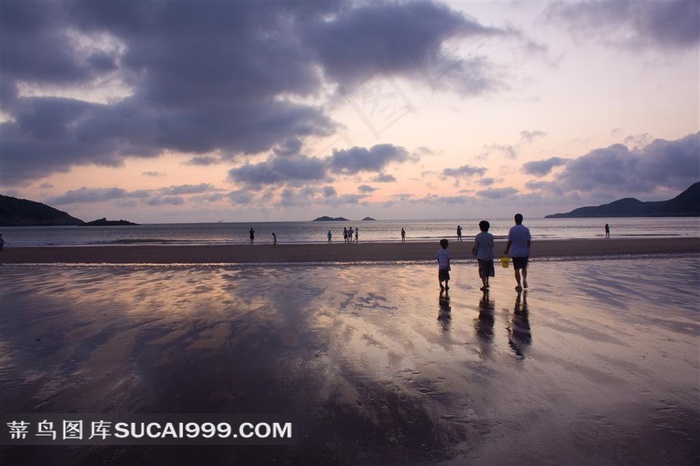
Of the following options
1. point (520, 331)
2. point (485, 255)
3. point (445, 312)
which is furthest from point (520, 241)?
point (520, 331)

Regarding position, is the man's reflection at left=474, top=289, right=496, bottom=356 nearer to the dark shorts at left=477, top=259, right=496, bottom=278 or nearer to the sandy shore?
the dark shorts at left=477, top=259, right=496, bottom=278

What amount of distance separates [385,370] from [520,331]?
3.33 metres

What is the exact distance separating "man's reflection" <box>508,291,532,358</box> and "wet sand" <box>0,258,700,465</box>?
0.06m

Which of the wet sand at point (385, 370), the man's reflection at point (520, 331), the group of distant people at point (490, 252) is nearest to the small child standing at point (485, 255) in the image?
the group of distant people at point (490, 252)

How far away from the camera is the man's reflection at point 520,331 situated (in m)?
6.62

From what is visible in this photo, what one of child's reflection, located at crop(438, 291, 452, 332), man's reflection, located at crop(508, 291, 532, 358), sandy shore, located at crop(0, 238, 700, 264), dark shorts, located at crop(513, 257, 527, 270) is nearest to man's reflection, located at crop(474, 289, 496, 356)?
man's reflection, located at crop(508, 291, 532, 358)

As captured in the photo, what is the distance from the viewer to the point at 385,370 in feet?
18.7

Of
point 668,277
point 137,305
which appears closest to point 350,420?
point 137,305

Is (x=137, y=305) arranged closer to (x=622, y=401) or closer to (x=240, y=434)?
(x=240, y=434)

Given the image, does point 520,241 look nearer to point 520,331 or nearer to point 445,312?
point 445,312

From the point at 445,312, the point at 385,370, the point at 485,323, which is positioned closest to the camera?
the point at 385,370

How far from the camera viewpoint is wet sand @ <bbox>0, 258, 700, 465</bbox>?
3.71 m

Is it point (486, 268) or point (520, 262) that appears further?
point (520, 262)

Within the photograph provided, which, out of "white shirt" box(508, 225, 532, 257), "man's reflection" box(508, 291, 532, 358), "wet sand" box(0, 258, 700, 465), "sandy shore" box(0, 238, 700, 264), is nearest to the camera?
"wet sand" box(0, 258, 700, 465)
